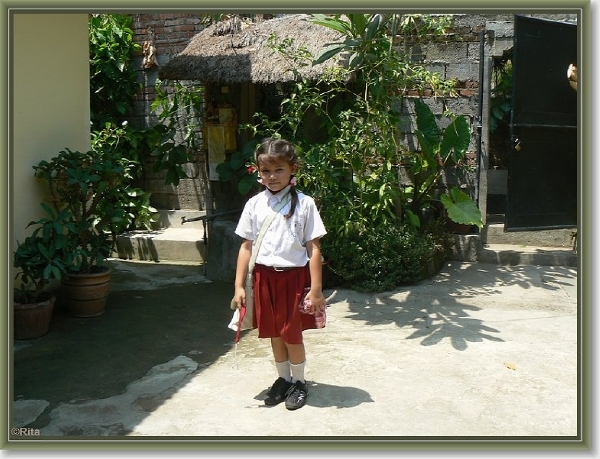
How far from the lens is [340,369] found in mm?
4762

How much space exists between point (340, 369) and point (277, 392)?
26.6 inches

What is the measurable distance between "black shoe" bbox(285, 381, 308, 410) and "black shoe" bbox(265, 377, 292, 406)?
0.18 ft

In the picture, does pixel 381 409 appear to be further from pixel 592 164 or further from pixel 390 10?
pixel 390 10

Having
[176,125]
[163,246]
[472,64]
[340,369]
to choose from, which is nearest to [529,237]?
[472,64]

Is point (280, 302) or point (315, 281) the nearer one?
point (315, 281)

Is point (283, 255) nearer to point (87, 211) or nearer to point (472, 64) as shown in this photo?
point (87, 211)

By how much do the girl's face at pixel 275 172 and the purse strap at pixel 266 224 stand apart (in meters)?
0.07

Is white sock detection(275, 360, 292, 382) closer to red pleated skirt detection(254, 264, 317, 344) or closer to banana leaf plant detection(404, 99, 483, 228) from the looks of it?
red pleated skirt detection(254, 264, 317, 344)

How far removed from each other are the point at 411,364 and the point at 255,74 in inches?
144

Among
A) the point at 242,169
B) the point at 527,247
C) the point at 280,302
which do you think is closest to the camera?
the point at 280,302

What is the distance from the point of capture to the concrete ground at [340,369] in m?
3.91

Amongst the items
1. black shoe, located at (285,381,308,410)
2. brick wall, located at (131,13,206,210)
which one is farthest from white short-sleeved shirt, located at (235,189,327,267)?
brick wall, located at (131,13,206,210)

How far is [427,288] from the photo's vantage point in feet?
21.7

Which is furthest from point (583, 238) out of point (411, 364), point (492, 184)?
point (492, 184)
